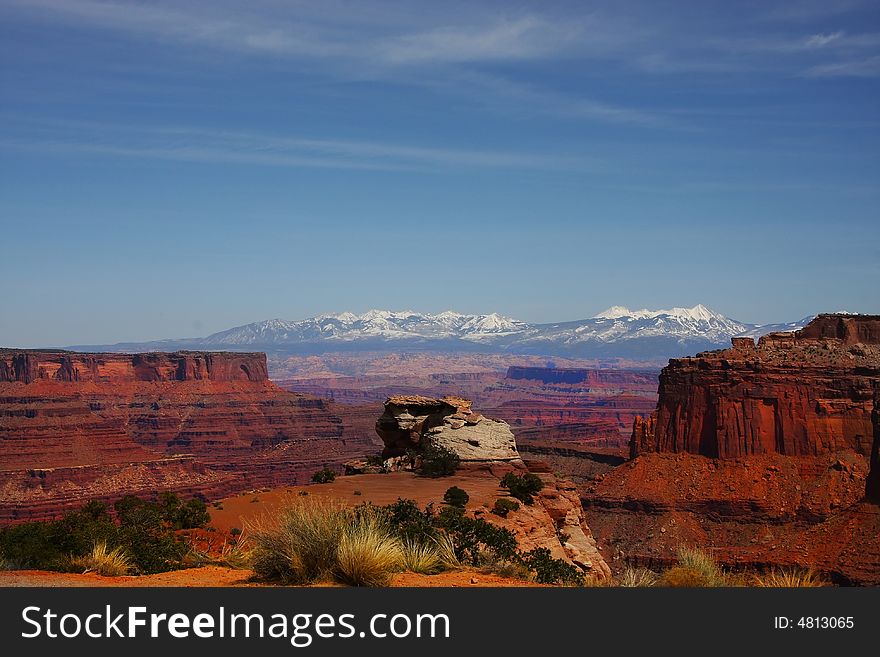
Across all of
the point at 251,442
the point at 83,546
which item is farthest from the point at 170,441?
the point at 83,546

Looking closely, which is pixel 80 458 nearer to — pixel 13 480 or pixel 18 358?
pixel 13 480

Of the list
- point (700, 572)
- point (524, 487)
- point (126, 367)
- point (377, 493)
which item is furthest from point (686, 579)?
point (126, 367)

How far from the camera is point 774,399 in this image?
7981 centimetres

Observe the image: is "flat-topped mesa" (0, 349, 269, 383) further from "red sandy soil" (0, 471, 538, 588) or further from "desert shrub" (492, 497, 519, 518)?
"desert shrub" (492, 497, 519, 518)

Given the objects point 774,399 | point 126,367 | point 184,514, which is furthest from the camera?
point 126,367

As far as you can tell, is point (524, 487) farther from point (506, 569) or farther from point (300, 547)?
point (300, 547)

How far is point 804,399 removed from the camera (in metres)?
78.4

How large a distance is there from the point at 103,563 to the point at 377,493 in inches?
475

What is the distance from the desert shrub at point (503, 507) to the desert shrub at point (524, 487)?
1.88 m

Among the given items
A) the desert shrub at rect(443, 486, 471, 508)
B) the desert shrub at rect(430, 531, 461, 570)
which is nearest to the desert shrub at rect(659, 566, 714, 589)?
the desert shrub at rect(430, 531, 461, 570)

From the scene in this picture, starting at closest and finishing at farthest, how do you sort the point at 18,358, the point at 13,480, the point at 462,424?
the point at 462,424, the point at 13,480, the point at 18,358

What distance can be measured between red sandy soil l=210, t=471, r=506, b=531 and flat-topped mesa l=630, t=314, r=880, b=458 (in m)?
50.0
